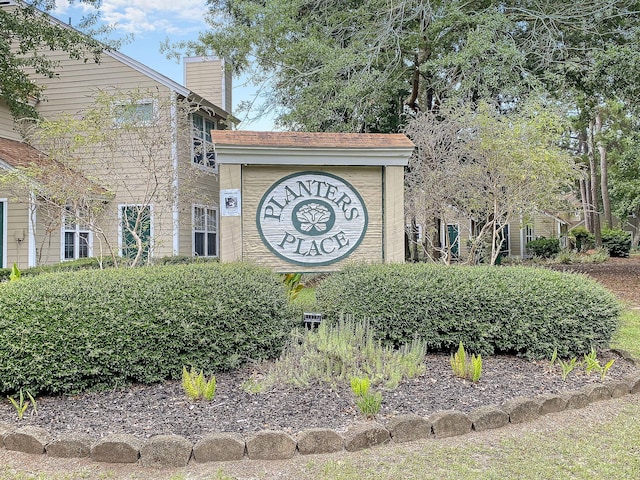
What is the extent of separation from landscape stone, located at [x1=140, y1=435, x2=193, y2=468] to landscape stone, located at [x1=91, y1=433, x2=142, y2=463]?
0.06 m

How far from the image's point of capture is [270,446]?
294 centimetres

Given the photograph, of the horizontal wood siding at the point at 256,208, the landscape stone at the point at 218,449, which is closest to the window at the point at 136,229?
the horizontal wood siding at the point at 256,208

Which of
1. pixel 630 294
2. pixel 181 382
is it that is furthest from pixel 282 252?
pixel 630 294

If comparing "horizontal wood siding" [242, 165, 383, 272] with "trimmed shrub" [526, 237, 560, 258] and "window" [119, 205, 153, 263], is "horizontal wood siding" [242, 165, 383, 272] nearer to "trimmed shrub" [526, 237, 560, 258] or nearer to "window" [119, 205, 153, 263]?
"window" [119, 205, 153, 263]

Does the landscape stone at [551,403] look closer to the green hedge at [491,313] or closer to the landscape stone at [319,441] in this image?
the green hedge at [491,313]

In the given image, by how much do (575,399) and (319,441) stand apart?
7.09 ft

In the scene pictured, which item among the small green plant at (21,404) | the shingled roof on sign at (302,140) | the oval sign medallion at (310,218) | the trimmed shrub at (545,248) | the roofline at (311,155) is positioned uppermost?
the shingled roof on sign at (302,140)

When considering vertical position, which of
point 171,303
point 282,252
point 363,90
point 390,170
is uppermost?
point 363,90

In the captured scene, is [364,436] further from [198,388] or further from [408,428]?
[198,388]

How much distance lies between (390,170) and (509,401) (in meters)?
3.27

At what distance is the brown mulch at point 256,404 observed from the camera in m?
3.27

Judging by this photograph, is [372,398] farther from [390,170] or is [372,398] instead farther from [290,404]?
[390,170]

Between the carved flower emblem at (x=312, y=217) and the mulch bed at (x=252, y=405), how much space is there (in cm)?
208

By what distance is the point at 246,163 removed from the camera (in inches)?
223
